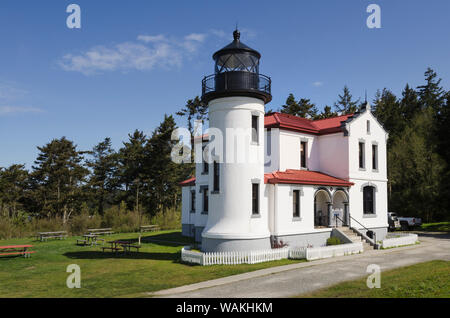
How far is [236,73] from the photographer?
18.0 metres

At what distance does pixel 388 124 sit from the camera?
5481cm

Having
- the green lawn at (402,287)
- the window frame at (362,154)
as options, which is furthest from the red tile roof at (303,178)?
the green lawn at (402,287)

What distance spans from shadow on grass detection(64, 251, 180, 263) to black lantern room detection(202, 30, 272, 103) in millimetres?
8975

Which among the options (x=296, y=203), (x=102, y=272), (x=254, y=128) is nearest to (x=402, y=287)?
(x=296, y=203)

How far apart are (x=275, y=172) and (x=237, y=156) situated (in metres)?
4.47

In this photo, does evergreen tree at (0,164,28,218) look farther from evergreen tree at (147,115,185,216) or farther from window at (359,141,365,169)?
window at (359,141,365,169)

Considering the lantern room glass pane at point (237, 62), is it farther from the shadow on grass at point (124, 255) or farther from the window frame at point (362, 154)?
the window frame at point (362, 154)

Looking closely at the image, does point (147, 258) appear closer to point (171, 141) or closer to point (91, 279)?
point (91, 279)

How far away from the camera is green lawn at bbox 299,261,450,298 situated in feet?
31.8

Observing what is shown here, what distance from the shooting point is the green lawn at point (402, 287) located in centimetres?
969

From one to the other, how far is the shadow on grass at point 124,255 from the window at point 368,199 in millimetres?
13923

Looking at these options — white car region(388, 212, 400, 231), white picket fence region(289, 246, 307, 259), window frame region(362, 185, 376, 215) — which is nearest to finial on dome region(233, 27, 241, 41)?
white picket fence region(289, 246, 307, 259)
